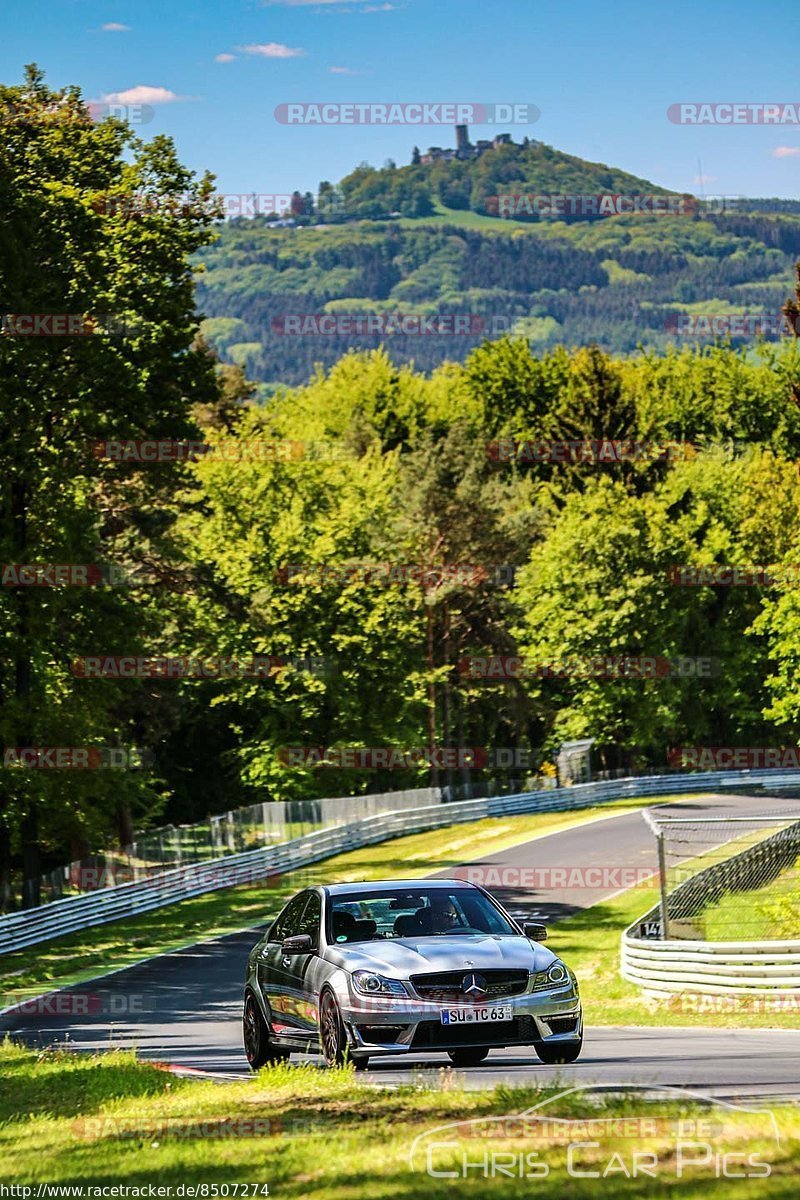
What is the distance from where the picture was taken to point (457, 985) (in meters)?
11.2

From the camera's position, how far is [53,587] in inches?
1431

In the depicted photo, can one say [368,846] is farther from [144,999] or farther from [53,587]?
[144,999]

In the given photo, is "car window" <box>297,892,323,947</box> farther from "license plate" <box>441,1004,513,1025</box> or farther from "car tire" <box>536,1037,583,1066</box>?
"car tire" <box>536,1037,583,1066</box>

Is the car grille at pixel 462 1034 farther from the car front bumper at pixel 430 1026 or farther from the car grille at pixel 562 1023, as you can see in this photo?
the car grille at pixel 562 1023

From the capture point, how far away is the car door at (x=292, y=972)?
12.3m

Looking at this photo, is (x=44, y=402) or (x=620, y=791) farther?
(x=620, y=791)

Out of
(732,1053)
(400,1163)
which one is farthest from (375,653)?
(400,1163)

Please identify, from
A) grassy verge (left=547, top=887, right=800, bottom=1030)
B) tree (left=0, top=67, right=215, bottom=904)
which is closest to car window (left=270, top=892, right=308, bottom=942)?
grassy verge (left=547, top=887, right=800, bottom=1030)

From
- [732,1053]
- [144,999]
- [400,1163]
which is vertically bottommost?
[144,999]

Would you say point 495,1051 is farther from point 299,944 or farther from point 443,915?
point 299,944

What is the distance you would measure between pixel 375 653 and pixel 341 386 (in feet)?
106

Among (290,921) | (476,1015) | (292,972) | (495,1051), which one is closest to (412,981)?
(476,1015)

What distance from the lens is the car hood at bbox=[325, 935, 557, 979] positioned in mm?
11359

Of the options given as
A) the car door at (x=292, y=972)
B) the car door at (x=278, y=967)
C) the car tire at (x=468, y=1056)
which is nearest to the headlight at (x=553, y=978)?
the car tire at (x=468, y=1056)
